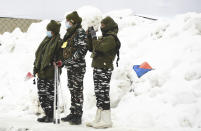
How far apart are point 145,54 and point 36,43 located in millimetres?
5038

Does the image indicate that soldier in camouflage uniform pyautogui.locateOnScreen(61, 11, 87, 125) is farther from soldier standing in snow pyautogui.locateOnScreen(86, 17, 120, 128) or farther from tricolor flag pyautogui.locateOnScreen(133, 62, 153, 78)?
tricolor flag pyautogui.locateOnScreen(133, 62, 153, 78)

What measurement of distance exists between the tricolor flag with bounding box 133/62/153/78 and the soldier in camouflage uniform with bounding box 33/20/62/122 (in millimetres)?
2098

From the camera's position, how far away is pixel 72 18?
543 cm

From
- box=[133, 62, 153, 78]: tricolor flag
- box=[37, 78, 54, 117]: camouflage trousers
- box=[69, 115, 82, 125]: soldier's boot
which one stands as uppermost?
box=[133, 62, 153, 78]: tricolor flag

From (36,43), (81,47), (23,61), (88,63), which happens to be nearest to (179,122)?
(81,47)

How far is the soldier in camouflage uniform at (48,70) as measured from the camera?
5562 millimetres

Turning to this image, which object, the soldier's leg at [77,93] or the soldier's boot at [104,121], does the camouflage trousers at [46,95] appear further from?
the soldier's boot at [104,121]

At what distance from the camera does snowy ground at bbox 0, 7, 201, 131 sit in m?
5.31

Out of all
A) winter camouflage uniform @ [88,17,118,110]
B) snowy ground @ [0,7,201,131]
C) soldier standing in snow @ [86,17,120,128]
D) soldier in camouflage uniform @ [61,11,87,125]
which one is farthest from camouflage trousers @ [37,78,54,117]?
winter camouflage uniform @ [88,17,118,110]

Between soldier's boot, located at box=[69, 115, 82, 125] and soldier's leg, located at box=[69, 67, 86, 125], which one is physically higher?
soldier's leg, located at box=[69, 67, 86, 125]

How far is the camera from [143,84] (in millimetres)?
6562

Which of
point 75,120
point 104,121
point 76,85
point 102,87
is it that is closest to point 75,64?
point 76,85

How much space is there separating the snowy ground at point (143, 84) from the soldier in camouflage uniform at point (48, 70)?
373 millimetres

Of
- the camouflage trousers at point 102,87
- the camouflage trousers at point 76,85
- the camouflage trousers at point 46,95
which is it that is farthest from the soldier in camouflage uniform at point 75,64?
the camouflage trousers at point 46,95
